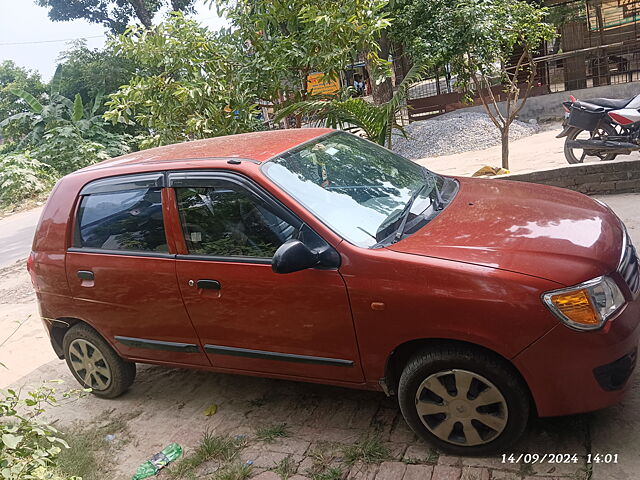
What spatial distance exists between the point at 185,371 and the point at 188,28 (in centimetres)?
442

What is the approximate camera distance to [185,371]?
4.39 metres

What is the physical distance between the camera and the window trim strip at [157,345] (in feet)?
11.2

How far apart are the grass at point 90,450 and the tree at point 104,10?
105ft

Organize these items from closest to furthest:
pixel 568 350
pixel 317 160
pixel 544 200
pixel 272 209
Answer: pixel 568 350, pixel 272 209, pixel 544 200, pixel 317 160

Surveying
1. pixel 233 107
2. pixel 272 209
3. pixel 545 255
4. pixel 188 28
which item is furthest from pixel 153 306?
pixel 188 28

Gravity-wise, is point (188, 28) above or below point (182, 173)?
above

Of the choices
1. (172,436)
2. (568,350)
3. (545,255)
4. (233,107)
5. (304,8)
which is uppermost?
(304,8)

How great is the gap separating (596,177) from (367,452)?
4.80 m

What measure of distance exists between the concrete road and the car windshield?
967 cm

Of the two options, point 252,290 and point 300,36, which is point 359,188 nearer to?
point 252,290

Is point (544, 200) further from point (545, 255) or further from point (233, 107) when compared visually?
point (233, 107)

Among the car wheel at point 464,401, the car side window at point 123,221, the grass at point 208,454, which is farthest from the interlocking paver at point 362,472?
the car side window at point 123,221

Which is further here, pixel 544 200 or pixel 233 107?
pixel 233 107

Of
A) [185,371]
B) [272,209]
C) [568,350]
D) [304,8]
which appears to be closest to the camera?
[568,350]
